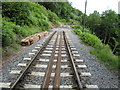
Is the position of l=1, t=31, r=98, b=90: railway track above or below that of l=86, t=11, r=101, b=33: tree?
below

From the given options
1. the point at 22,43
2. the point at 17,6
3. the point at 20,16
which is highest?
the point at 17,6

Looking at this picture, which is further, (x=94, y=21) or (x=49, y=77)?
(x=94, y=21)

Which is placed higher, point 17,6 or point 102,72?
point 17,6

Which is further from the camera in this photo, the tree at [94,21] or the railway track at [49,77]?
the tree at [94,21]

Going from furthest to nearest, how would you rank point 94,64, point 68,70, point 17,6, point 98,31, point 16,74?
point 98,31
point 17,6
point 94,64
point 68,70
point 16,74

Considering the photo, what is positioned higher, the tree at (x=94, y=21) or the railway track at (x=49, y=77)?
the tree at (x=94, y=21)

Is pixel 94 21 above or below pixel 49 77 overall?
above

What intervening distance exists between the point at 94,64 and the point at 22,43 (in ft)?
17.2

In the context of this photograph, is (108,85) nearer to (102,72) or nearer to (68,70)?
(102,72)

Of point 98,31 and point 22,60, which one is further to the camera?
point 98,31

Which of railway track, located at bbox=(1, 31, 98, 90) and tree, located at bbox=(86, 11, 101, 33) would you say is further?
tree, located at bbox=(86, 11, 101, 33)

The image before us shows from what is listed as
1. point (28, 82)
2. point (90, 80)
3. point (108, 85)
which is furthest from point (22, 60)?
point (108, 85)

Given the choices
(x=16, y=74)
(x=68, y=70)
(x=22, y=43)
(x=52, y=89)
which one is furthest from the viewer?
(x=22, y=43)

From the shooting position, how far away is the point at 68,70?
4.48 meters
